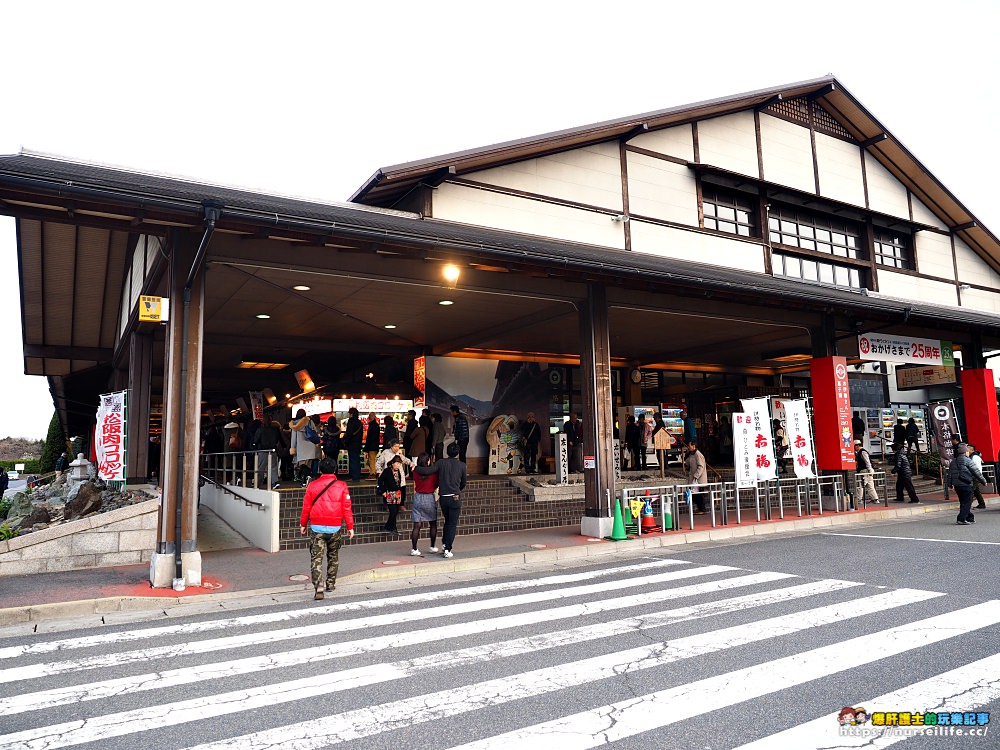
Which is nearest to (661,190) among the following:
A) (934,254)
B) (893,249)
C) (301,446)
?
(893,249)

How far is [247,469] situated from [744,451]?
1086 cm

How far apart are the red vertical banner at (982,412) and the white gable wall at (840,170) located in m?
6.76

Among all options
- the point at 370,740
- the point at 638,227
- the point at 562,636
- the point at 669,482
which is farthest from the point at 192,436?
the point at 669,482

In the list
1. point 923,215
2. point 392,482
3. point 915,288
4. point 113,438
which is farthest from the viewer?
point 923,215

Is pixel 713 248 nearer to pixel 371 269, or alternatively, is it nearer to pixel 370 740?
pixel 371 269

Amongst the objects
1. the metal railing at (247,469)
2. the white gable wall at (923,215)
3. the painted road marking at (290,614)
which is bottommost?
the painted road marking at (290,614)

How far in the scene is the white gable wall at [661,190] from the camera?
17078 mm

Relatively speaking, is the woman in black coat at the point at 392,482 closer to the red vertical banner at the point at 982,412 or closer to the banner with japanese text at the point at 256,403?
the banner with japanese text at the point at 256,403

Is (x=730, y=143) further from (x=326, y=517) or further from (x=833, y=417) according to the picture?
(x=326, y=517)

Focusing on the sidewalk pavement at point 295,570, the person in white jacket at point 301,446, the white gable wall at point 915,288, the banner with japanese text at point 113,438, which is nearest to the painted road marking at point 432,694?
the sidewalk pavement at point 295,570

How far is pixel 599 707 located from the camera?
173 inches

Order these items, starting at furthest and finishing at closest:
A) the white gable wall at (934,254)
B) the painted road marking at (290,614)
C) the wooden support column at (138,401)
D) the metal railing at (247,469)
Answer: the white gable wall at (934,254), the wooden support column at (138,401), the metal railing at (247,469), the painted road marking at (290,614)

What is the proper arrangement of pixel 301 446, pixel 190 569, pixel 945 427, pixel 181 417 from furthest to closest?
pixel 945 427, pixel 301 446, pixel 181 417, pixel 190 569

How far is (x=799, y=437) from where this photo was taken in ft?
51.6
